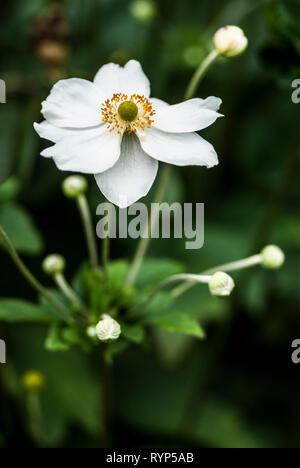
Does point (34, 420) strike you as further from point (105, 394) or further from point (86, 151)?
point (86, 151)

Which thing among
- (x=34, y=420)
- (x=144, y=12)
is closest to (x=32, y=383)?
(x=34, y=420)

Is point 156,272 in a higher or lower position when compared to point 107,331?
higher

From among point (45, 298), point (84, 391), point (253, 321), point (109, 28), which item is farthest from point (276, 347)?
point (109, 28)

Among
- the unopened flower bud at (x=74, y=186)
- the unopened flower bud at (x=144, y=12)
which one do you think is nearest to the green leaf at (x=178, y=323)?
the unopened flower bud at (x=74, y=186)

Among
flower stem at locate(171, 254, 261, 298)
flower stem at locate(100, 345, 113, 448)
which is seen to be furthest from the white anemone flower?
flower stem at locate(100, 345, 113, 448)

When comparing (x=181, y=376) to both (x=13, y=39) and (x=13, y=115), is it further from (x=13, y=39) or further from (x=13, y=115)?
(x=13, y=39)

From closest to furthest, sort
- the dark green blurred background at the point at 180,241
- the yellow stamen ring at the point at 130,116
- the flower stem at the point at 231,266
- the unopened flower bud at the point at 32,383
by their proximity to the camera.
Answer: the yellow stamen ring at the point at 130,116, the flower stem at the point at 231,266, the unopened flower bud at the point at 32,383, the dark green blurred background at the point at 180,241

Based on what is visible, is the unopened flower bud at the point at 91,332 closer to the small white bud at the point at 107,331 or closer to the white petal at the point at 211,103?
the small white bud at the point at 107,331
